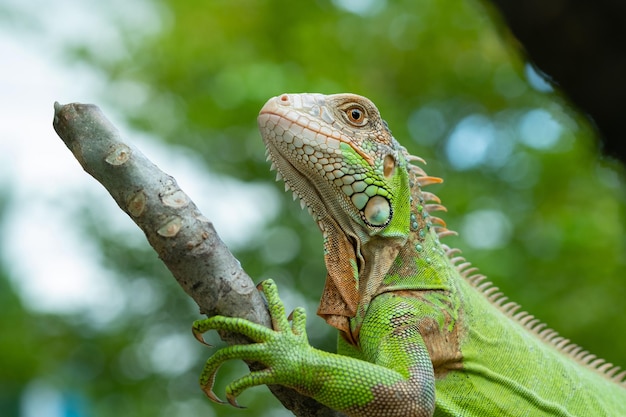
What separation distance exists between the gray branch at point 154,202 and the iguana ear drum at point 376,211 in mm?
1006

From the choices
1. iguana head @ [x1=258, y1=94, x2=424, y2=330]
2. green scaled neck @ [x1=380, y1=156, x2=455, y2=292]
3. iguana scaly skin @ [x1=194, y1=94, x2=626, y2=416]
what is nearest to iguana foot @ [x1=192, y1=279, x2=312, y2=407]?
iguana scaly skin @ [x1=194, y1=94, x2=626, y2=416]

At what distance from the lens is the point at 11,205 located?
21.7 metres

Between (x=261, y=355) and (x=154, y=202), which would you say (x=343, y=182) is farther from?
(x=154, y=202)

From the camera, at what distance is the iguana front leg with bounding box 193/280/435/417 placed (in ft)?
10.7

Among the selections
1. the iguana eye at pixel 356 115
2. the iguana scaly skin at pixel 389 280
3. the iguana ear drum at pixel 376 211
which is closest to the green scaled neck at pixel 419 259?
the iguana scaly skin at pixel 389 280

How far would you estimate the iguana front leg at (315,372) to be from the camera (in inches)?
128

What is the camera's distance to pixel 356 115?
4.08 m

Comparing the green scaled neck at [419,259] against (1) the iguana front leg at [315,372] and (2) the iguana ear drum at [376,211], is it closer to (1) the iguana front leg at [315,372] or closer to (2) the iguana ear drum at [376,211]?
(2) the iguana ear drum at [376,211]

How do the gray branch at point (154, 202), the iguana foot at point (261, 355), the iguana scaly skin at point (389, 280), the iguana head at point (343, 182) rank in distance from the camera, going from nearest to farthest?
the gray branch at point (154, 202) < the iguana foot at point (261, 355) < the iguana scaly skin at point (389, 280) < the iguana head at point (343, 182)

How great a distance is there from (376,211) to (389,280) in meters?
0.40

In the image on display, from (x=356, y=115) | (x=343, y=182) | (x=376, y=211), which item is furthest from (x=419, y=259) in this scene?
(x=356, y=115)

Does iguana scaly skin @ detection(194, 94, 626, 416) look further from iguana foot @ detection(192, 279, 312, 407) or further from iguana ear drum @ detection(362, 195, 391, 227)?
iguana foot @ detection(192, 279, 312, 407)

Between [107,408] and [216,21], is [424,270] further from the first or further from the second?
[107,408]

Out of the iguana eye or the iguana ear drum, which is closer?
the iguana ear drum
